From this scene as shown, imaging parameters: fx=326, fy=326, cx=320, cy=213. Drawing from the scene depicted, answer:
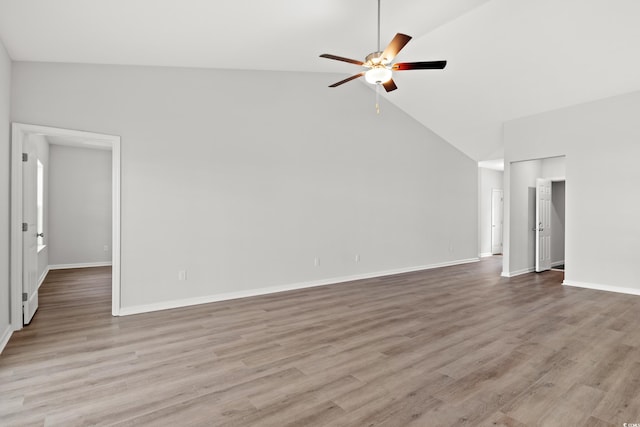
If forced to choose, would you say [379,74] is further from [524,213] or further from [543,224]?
[543,224]

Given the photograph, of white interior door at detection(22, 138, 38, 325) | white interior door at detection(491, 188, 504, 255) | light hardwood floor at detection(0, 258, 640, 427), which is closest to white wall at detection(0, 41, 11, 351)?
white interior door at detection(22, 138, 38, 325)

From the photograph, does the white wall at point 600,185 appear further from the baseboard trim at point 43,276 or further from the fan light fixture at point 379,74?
the baseboard trim at point 43,276

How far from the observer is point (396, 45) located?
2.96 m

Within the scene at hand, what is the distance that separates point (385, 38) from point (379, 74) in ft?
4.88

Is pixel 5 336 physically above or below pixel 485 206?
below

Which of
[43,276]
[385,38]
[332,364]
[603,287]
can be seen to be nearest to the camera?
[332,364]

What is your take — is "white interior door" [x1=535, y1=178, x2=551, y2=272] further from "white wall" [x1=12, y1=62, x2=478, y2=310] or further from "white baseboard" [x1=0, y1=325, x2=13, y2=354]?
"white baseboard" [x1=0, y1=325, x2=13, y2=354]

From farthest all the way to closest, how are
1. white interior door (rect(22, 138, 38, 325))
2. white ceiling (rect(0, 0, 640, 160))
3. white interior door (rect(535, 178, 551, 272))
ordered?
white interior door (rect(535, 178, 551, 272)), white interior door (rect(22, 138, 38, 325)), white ceiling (rect(0, 0, 640, 160))

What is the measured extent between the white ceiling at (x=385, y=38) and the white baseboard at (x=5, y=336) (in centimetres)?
280

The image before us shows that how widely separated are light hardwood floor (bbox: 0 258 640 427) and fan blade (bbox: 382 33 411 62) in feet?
9.13

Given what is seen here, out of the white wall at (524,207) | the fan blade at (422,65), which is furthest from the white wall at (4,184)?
the white wall at (524,207)

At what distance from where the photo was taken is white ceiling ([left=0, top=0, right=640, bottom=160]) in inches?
120

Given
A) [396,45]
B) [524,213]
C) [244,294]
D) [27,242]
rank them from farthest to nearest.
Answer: [524,213], [244,294], [27,242], [396,45]

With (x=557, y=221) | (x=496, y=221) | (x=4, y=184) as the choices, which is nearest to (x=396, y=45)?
(x=4, y=184)
